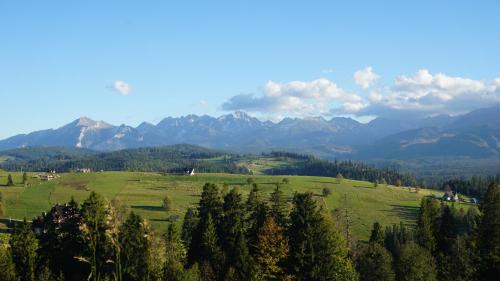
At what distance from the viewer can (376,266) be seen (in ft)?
213

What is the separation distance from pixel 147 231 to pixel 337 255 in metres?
41.6

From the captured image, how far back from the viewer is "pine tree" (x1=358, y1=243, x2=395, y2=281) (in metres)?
63.2

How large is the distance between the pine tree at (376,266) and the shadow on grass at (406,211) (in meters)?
98.9

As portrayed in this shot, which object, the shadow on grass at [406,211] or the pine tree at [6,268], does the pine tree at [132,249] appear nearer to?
the pine tree at [6,268]

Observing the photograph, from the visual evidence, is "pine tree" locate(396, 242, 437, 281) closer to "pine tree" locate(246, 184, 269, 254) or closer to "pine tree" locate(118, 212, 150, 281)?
"pine tree" locate(246, 184, 269, 254)

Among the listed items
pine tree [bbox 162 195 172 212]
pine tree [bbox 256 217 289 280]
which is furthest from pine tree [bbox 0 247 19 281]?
pine tree [bbox 162 195 172 212]

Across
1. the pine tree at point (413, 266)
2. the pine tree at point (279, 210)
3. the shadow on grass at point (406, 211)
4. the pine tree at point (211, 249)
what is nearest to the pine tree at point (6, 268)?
the pine tree at point (211, 249)

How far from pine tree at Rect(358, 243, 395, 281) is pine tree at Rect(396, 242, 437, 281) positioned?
1.73 metres

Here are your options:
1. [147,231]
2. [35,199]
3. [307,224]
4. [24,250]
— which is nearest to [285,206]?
[307,224]

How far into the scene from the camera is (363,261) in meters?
68.6

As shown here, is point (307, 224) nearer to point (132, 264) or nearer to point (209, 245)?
point (209, 245)

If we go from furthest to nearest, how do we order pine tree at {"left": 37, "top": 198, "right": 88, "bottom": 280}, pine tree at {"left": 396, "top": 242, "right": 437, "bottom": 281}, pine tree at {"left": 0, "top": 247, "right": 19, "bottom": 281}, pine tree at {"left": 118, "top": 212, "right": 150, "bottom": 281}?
pine tree at {"left": 396, "top": 242, "right": 437, "bottom": 281} < pine tree at {"left": 37, "top": 198, "right": 88, "bottom": 280} < pine tree at {"left": 0, "top": 247, "right": 19, "bottom": 281} < pine tree at {"left": 118, "top": 212, "right": 150, "bottom": 281}

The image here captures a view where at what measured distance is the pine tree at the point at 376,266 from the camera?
63219 millimetres

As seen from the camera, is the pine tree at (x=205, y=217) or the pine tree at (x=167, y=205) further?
the pine tree at (x=167, y=205)
